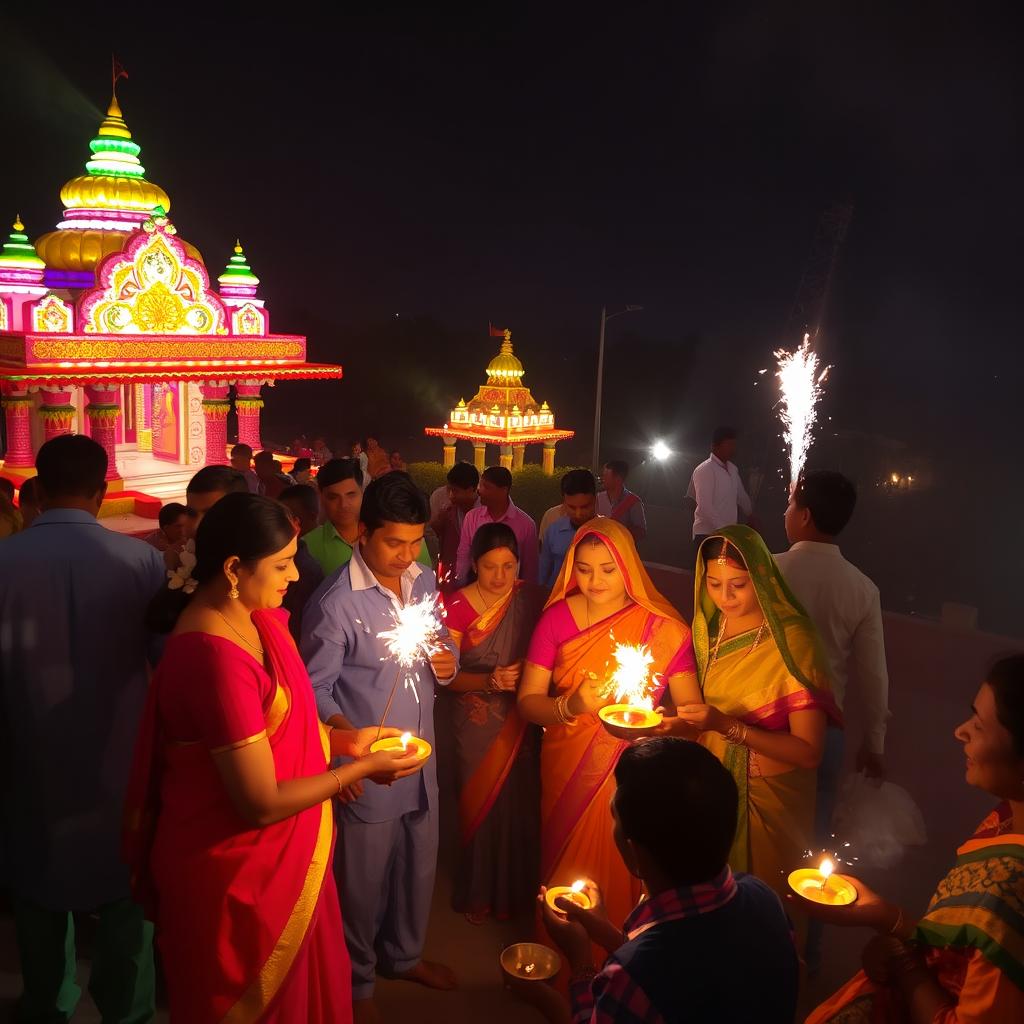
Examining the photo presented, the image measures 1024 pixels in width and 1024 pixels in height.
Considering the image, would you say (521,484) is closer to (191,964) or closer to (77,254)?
(77,254)

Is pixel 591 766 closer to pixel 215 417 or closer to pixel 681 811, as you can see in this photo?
pixel 681 811

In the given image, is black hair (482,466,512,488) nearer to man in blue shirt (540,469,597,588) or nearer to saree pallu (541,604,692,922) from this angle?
man in blue shirt (540,469,597,588)

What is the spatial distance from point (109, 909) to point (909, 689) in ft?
18.0

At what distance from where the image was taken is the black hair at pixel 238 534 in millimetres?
2408

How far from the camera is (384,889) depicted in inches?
137

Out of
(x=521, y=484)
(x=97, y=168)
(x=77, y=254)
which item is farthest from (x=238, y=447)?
(x=521, y=484)

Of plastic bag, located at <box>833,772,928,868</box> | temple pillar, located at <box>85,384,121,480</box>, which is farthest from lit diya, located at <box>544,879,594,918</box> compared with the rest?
temple pillar, located at <box>85,384,121,480</box>

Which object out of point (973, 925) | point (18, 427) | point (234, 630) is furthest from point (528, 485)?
point (973, 925)

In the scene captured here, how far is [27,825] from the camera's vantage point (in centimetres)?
302

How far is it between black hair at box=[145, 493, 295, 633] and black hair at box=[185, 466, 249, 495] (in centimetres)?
179

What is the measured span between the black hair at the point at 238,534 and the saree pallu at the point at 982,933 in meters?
1.86

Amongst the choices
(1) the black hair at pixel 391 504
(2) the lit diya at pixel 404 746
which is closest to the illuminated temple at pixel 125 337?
(1) the black hair at pixel 391 504

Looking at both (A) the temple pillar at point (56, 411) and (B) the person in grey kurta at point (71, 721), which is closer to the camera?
(B) the person in grey kurta at point (71, 721)

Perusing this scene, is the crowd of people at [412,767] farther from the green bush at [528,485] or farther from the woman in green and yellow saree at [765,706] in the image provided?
the green bush at [528,485]
